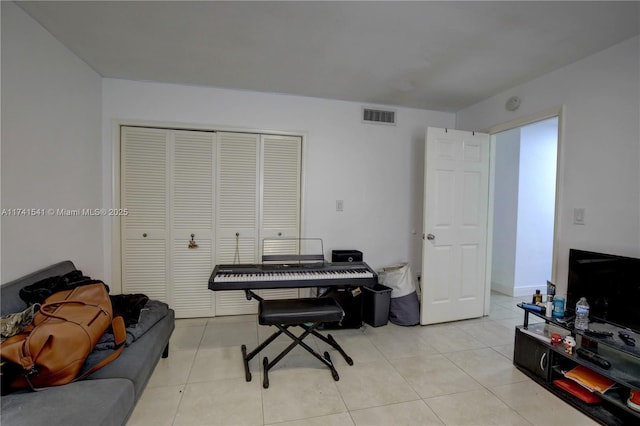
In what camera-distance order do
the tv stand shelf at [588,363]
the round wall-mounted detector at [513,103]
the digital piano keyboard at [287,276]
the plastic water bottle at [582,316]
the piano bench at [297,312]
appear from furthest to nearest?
→ the round wall-mounted detector at [513,103] → the digital piano keyboard at [287,276] → the piano bench at [297,312] → the plastic water bottle at [582,316] → the tv stand shelf at [588,363]

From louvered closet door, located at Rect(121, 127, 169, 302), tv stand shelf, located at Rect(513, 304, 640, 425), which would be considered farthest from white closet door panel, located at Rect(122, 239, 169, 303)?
tv stand shelf, located at Rect(513, 304, 640, 425)

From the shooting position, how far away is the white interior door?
2947 mm

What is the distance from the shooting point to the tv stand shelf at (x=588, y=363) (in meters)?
1.64

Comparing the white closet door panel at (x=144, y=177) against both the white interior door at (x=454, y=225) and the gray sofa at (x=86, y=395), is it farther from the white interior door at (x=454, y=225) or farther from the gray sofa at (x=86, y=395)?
the white interior door at (x=454, y=225)

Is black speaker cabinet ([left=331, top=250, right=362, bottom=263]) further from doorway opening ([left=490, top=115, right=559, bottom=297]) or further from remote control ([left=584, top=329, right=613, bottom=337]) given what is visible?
doorway opening ([left=490, top=115, right=559, bottom=297])

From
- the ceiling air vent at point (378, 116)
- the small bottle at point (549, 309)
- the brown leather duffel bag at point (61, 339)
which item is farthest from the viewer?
the ceiling air vent at point (378, 116)

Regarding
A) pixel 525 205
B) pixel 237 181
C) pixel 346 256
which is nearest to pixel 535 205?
pixel 525 205

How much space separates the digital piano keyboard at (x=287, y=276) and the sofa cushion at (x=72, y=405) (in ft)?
2.90

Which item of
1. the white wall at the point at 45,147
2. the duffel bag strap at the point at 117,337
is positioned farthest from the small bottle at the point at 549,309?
the white wall at the point at 45,147

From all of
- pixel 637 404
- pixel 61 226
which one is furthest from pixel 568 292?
pixel 61 226

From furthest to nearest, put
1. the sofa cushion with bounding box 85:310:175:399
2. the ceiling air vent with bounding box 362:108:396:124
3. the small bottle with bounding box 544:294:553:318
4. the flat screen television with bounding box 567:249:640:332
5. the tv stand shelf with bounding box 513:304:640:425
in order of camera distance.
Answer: the ceiling air vent with bounding box 362:108:396:124, the small bottle with bounding box 544:294:553:318, the flat screen television with bounding box 567:249:640:332, the tv stand shelf with bounding box 513:304:640:425, the sofa cushion with bounding box 85:310:175:399

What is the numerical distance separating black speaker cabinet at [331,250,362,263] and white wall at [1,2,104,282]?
232 cm

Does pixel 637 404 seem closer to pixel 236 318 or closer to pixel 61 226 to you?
pixel 236 318

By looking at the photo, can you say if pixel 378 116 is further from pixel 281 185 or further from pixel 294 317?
pixel 294 317
